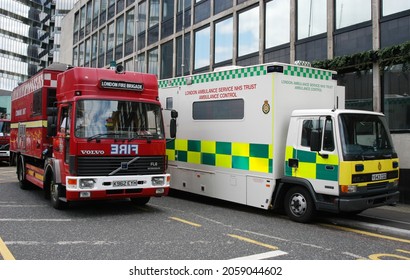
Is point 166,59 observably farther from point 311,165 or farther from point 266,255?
point 266,255

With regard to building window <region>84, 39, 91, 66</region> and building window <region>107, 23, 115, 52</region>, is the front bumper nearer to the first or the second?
building window <region>107, 23, 115, 52</region>

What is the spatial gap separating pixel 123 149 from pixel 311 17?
30.5ft

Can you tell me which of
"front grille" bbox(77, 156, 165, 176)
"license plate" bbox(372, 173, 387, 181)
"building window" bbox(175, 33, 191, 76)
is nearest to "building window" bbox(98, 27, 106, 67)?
"building window" bbox(175, 33, 191, 76)

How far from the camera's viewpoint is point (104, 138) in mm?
7684

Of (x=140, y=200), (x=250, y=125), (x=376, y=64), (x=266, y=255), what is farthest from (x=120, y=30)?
(x=266, y=255)

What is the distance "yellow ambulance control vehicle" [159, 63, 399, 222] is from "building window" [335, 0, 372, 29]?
180 inches

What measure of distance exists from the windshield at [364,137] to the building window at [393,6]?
4.89 metres

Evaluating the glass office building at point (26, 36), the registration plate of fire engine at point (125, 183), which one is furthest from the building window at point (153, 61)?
the glass office building at point (26, 36)

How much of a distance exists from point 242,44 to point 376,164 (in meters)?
11.3

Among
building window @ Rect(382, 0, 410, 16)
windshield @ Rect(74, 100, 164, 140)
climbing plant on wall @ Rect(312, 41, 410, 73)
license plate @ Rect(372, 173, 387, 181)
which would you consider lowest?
license plate @ Rect(372, 173, 387, 181)

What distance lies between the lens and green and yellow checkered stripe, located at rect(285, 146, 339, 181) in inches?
277

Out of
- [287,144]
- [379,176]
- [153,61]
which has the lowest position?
[379,176]

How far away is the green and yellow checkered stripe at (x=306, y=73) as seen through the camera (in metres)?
8.06

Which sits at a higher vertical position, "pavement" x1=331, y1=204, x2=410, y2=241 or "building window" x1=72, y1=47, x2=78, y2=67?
"building window" x1=72, y1=47, x2=78, y2=67
